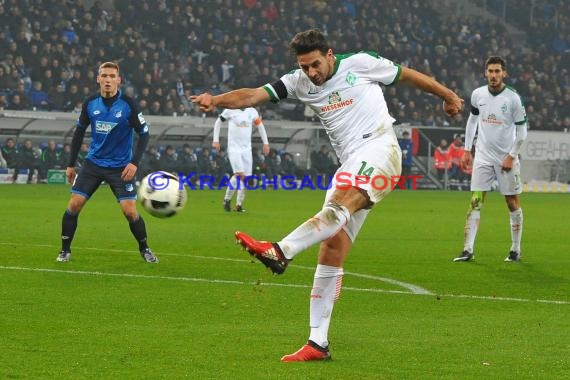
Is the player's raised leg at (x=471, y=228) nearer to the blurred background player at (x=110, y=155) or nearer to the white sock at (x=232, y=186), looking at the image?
the blurred background player at (x=110, y=155)

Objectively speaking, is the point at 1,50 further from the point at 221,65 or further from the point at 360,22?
the point at 360,22

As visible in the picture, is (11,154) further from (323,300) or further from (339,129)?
(323,300)

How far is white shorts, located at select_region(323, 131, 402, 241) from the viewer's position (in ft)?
22.9

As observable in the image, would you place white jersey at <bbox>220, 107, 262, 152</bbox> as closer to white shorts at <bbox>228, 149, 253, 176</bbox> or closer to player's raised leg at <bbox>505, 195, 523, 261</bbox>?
white shorts at <bbox>228, 149, 253, 176</bbox>

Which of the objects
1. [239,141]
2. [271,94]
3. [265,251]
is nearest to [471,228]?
[271,94]

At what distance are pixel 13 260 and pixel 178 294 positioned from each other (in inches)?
131

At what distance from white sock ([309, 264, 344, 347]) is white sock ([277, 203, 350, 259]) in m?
0.47

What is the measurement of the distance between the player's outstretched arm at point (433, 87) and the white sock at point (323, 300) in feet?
4.62

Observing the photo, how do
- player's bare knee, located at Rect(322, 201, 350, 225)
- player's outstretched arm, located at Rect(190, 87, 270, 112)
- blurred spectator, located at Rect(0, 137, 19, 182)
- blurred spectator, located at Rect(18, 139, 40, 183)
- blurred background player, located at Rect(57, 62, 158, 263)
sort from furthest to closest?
blurred spectator, located at Rect(18, 139, 40, 183), blurred spectator, located at Rect(0, 137, 19, 182), blurred background player, located at Rect(57, 62, 158, 263), player's outstretched arm, located at Rect(190, 87, 270, 112), player's bare knee, located at Rect(322, 201, 350, 225)

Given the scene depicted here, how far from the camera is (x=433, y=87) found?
24.4 ft

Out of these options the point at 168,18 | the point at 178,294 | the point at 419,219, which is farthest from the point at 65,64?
the point at 178,294

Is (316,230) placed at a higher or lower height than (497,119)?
higher

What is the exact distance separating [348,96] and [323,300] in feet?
4.71

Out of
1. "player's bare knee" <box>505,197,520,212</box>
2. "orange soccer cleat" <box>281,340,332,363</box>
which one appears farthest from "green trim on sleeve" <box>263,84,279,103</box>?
"player's bare knee" <box>505,197,520,212</box>
